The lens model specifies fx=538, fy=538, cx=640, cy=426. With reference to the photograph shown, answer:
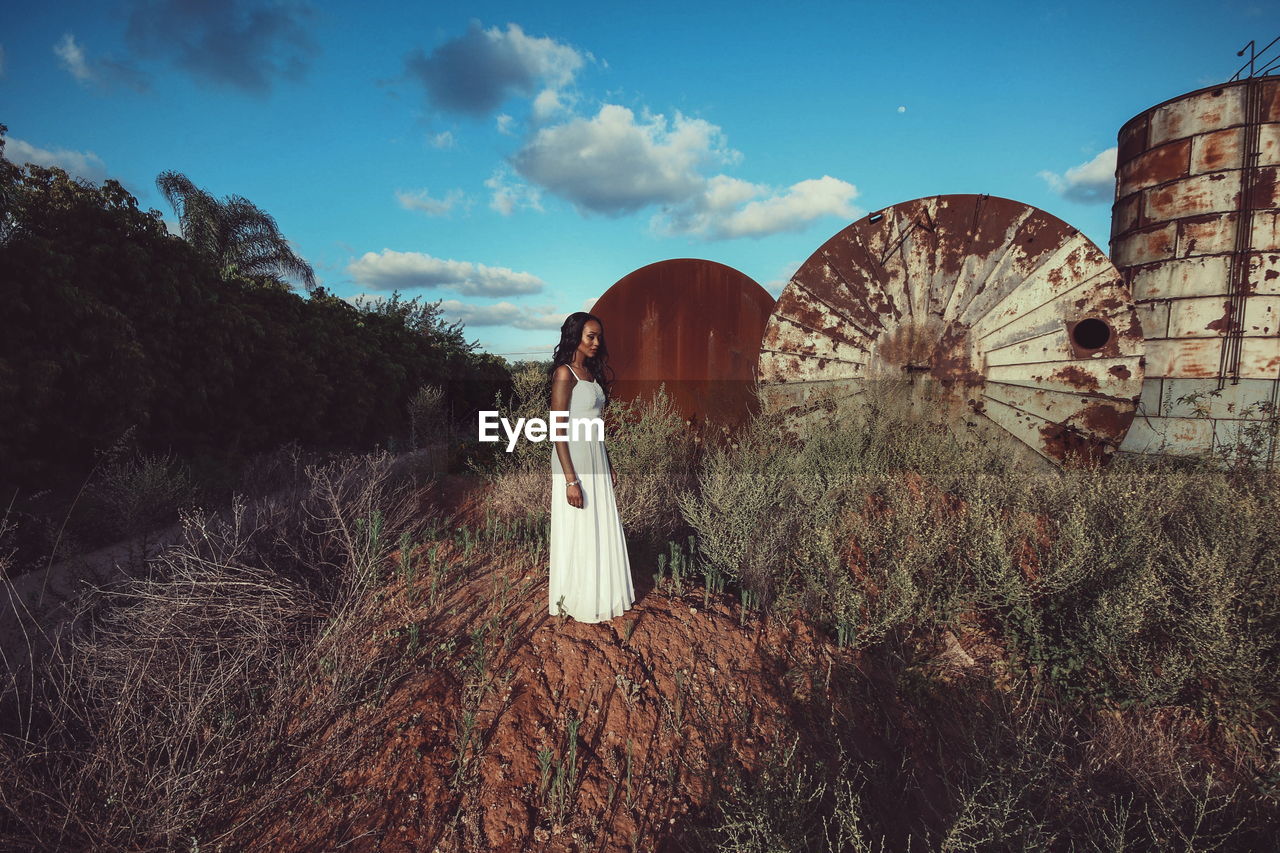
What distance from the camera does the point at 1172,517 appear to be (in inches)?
185

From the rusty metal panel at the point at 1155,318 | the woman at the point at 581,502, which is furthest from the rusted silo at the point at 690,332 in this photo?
the rusty metal panel at the point at 1155,318

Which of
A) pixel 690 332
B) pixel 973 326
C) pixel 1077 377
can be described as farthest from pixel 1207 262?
pixel 690 332

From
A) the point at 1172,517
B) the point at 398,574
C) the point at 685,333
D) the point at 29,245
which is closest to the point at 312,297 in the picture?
the point at 29,245

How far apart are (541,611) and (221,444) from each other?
8674 millimetres

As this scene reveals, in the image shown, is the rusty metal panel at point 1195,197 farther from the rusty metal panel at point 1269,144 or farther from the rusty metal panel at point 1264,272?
the rusty metal panel at point 1264,272

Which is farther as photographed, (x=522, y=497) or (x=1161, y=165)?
(x=1161, y=165)

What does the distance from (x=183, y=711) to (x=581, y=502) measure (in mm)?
2111

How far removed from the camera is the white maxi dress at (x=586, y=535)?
3.28 meters

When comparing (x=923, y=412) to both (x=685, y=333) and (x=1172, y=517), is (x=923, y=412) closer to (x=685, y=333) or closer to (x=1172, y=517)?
(x=1172, y=517)

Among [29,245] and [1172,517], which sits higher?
[29,245]

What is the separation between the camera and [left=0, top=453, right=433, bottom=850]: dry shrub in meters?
2.10

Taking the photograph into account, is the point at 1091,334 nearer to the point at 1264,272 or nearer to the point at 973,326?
the point at 973,326

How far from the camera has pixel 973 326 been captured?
21.0ft

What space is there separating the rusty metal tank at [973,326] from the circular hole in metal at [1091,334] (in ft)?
0.05
